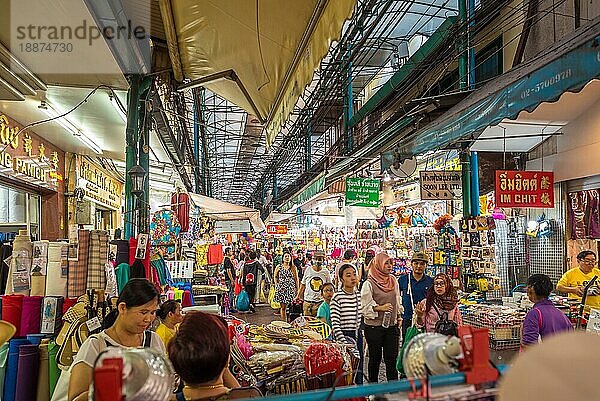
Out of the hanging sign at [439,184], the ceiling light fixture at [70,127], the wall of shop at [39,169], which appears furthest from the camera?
the hanging sign at [439,184]

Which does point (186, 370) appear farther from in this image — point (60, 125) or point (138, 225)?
point (60, 125)

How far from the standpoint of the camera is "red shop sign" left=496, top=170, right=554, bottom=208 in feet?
27.3

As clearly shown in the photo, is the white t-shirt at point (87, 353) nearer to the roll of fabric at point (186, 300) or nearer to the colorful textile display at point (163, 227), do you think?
the roll of fabric at point (186, 300)

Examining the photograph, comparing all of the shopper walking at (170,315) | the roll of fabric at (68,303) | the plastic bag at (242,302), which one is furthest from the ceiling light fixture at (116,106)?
the plastic bag at (242,302)

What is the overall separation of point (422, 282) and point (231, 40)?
462 cm

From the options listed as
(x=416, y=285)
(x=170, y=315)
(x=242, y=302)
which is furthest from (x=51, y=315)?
(x=242, y=302)

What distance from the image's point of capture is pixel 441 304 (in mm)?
6285

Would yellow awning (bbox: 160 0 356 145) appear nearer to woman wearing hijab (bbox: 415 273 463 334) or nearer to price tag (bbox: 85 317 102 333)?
price tag (bbox: 85 317 102 333)

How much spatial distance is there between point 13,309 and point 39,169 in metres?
4.09

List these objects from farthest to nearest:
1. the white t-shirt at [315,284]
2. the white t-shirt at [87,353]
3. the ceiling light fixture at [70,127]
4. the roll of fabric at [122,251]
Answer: the white t-shirt at [315,284], the ceiling light fixture at [70,127], the roll of fabric at [122,251], the white t-shirt at [87,353]

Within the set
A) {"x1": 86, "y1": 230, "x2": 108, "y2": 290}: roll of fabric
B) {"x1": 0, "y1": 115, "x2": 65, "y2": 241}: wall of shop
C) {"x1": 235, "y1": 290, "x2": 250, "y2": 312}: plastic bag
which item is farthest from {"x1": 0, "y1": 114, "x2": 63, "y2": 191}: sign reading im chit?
{"x1": 235, "y1": 290, "x2": 250, "y2": 312}: plastic bag

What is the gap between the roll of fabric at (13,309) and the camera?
397cm

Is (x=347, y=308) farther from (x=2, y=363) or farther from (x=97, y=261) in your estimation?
(x=2, y=363)

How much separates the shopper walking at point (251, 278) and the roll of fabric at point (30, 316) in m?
11.8
